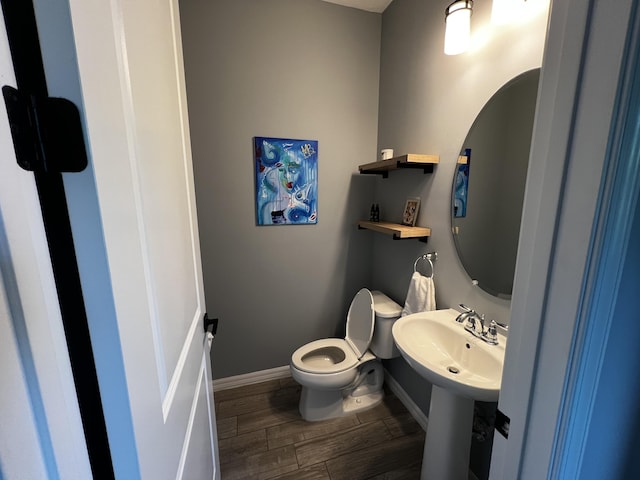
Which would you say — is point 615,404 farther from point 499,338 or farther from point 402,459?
point 402,459

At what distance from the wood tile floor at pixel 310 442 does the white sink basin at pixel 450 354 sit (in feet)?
2.46

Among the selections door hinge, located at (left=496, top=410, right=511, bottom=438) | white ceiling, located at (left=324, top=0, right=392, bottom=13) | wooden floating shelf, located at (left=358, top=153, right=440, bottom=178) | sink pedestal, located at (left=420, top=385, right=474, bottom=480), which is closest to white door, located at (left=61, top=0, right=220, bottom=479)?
door hinge, located at (left=496, top=410, right=511, bottom=438)

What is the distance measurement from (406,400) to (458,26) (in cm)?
219

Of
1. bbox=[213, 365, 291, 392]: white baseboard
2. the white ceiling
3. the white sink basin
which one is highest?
the white ceiling

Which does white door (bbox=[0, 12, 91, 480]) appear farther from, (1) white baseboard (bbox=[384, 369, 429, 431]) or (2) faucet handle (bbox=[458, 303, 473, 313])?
(1) white baseboard (bbox=[384, 369, 429, 431])

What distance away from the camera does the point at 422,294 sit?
5.02 feet

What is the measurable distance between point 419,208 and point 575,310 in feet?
4.09

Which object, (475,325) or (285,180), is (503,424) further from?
(285,180)

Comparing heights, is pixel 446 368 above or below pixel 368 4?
below

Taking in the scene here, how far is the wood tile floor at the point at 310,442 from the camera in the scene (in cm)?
145

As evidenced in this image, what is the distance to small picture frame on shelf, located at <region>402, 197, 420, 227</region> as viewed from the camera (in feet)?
5.51

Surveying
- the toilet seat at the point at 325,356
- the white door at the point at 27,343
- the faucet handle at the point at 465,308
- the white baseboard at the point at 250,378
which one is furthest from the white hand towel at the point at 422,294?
the white door at the point at 27,343

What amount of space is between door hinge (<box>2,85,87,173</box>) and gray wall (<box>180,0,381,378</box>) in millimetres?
1542

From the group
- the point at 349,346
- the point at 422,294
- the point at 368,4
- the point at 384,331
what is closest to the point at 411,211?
the point at 422,294
